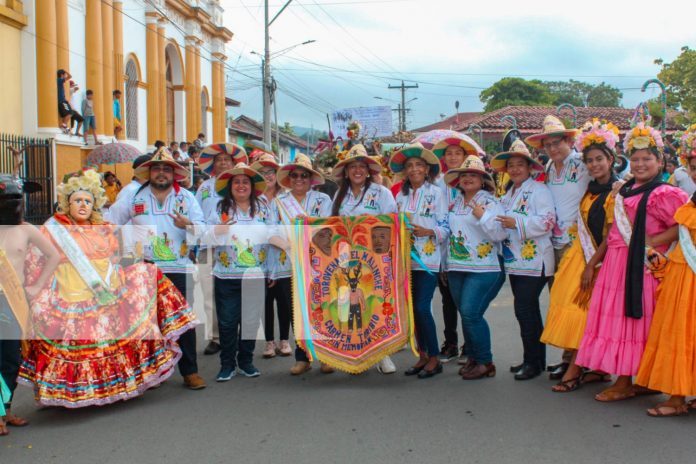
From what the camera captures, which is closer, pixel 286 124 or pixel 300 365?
pixel 300 365

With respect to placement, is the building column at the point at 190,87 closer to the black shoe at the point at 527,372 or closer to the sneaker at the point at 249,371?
the sneaker at the point at 249,371

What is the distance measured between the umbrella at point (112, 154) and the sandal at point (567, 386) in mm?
11742

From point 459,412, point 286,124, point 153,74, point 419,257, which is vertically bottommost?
point 459,412

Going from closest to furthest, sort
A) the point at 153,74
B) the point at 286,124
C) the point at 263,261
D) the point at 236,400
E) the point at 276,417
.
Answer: the point at 276,417 → the point at 236,400 → the point at 263,261 → the point at 153,74 → the point at 286,124

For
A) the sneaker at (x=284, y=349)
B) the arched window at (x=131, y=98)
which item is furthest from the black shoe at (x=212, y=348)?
the arched window at (x=131, y=98)

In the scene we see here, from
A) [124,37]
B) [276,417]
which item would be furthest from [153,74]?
[276,417]

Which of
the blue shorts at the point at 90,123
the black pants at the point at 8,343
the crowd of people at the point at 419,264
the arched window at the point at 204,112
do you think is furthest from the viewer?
the arched window at the point at 204,112

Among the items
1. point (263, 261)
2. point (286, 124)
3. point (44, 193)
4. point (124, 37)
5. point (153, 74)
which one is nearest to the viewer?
point (263, 261)

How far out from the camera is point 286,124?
275 feet

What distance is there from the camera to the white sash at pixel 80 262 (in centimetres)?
526

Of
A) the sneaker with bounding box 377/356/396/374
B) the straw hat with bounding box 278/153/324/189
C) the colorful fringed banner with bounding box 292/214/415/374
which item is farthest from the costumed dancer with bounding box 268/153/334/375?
the sneaker with bounding box 377/356/396/374

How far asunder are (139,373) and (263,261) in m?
1.59

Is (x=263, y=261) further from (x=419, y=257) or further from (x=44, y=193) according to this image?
(x=44, y=193)

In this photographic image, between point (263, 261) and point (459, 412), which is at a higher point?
point (263, 261)
